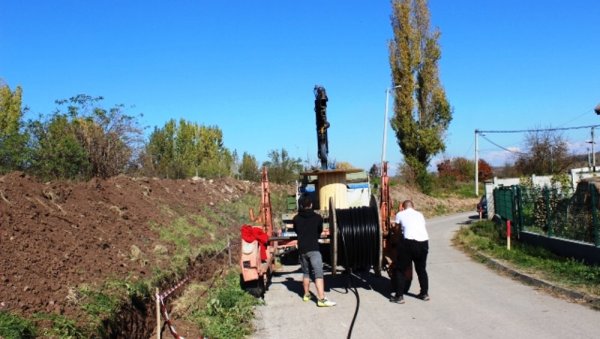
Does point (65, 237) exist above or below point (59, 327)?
above

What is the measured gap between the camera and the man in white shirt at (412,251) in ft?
31.9

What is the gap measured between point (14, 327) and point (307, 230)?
4978mm

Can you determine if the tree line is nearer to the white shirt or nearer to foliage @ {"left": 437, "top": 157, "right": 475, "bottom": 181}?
the white shirt

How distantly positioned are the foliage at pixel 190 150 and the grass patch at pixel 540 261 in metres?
19.1

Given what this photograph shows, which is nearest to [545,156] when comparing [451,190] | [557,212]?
[451,190]

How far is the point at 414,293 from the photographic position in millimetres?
10469

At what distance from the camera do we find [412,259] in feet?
32.2

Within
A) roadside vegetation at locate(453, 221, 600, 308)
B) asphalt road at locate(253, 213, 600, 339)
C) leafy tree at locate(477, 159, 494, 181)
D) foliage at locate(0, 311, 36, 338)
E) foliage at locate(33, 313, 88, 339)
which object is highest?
leafy tree at locate(477, 159, 494, 181)

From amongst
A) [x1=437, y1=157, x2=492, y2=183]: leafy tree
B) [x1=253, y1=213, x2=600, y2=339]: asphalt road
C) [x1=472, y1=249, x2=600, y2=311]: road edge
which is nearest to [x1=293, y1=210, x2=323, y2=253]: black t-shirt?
[x1=253, y1=213, x2=600, y2=339]: asphalt road

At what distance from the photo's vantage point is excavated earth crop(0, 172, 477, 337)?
7.77m

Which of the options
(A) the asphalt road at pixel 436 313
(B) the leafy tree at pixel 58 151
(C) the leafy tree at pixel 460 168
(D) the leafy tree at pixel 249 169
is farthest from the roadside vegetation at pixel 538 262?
(C) the leafy tree at pixel 460 168

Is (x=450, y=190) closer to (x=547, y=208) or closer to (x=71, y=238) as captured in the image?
(x=547, y=208)

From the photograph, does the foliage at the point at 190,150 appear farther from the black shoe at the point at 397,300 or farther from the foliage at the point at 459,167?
the foliage at the point at 459,167

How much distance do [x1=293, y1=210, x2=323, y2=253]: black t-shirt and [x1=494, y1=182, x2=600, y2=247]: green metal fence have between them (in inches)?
240
